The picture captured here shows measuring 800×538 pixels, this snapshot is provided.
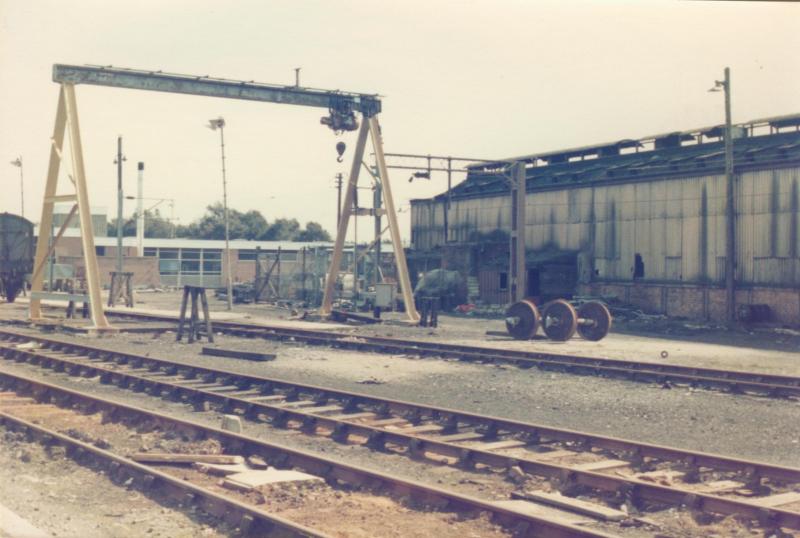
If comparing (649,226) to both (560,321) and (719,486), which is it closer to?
(560,321)

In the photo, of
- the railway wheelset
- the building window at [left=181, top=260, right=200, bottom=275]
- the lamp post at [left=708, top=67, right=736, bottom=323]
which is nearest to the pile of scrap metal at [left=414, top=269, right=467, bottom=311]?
the lamp post at [left=708, top=67, right=736, bottom=323]

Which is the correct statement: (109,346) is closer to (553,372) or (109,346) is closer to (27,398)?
(27,398)

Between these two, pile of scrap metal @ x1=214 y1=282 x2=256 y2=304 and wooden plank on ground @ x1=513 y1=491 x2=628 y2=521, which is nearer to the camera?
wooden plank on ground @ x1=513 y1=491 x2=628 y2=521

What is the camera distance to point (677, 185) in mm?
32344

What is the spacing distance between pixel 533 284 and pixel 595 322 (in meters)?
14.0

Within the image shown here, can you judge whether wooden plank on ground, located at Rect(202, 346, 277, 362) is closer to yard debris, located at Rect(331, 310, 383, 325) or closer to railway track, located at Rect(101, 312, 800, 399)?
railway track, located at Rect(101, 312, 800, 399)

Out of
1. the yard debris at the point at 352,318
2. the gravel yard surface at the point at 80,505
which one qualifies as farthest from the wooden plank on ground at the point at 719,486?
the yard debris at the point at 352,318

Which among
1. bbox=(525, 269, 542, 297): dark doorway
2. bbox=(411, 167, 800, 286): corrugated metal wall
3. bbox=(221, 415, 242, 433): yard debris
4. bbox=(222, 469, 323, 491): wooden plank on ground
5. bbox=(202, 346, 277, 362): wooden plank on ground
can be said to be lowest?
bbox=(222, 469, 323, 491): wooden plank on ground

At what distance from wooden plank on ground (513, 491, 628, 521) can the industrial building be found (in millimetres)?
20703

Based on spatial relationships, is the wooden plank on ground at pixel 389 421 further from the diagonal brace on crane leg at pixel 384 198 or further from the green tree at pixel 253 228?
the green tree at pixel 253 228

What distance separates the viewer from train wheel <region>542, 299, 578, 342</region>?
21625 millimetres

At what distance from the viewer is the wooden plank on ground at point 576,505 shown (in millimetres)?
6375

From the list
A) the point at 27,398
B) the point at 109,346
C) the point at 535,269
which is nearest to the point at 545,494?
the point at 27,398

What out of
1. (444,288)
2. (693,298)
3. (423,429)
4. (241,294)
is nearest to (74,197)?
(423,429)
